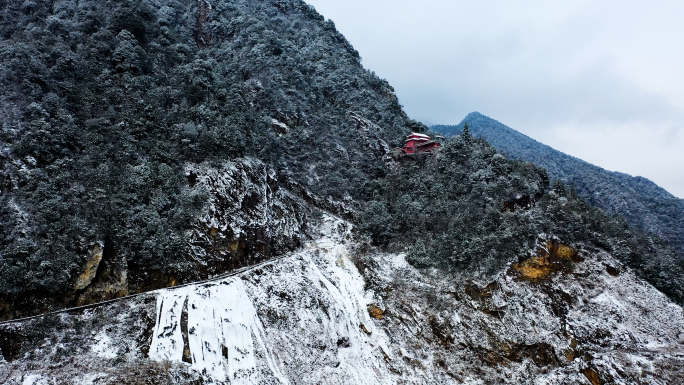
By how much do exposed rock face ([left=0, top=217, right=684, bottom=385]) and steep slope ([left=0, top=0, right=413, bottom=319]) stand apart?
2.13 m

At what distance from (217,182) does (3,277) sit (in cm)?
1173

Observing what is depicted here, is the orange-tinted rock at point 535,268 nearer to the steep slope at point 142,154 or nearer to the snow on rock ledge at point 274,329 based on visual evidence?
the snow on rock ledge at point 274,329

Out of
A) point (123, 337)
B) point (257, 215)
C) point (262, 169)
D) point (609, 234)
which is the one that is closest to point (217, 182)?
point (257, 215)

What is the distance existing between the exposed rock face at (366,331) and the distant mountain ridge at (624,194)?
22339 mm

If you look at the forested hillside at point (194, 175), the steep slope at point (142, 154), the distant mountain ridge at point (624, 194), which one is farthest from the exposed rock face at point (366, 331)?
the distant mountain ridge at point (624, 194)

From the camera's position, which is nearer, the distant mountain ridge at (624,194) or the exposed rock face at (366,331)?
the exposed rock face at (366,331)

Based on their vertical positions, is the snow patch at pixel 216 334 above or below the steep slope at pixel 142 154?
below

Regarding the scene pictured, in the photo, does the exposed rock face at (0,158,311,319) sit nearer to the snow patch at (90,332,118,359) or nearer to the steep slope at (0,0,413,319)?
the steep slope at (0,0,413,319)

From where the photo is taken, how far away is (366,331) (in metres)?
21.2

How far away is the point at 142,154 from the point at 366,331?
18.4 meters

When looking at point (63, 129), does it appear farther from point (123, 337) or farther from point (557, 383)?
point (557, 383)

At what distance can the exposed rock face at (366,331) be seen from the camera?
48.2 ft

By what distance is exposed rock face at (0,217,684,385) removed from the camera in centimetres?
1470

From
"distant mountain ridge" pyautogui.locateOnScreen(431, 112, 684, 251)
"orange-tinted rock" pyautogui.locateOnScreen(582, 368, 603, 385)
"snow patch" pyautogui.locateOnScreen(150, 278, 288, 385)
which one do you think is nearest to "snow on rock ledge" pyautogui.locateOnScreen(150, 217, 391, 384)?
"snow patch" pyautogui.locateOnScreen(150, 278, 288, 385)
